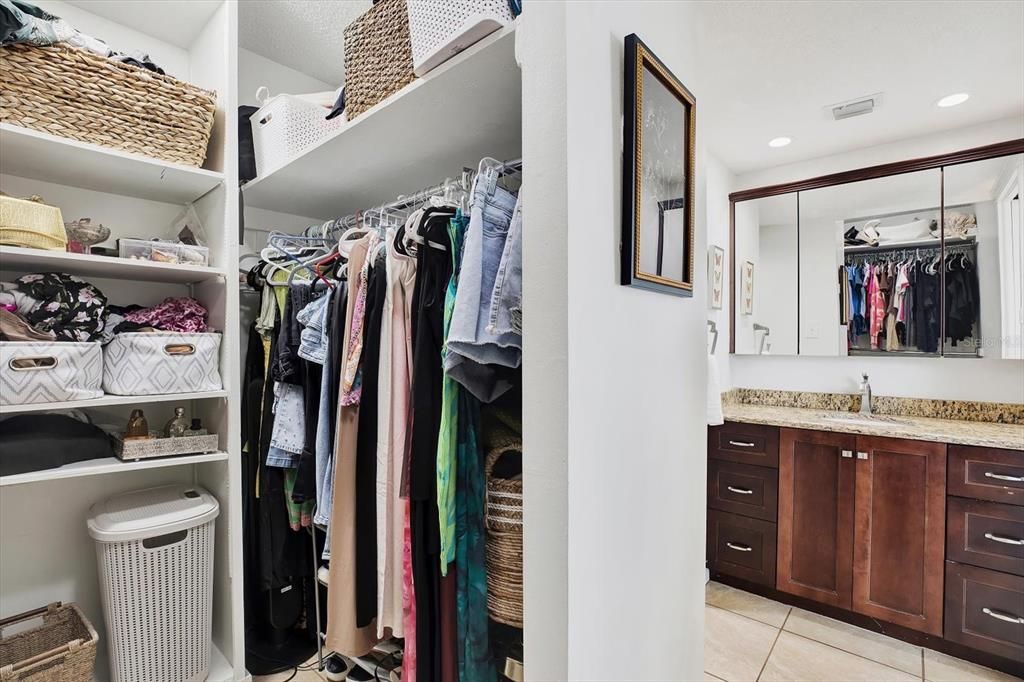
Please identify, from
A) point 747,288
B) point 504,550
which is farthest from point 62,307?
point 747,288

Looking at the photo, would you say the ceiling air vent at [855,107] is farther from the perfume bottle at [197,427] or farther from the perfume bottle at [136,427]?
the perfume bottle at [136,427]

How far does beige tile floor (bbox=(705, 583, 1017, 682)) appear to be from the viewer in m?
1.98

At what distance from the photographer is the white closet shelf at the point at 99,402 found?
1.33m

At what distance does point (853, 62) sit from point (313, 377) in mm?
2364

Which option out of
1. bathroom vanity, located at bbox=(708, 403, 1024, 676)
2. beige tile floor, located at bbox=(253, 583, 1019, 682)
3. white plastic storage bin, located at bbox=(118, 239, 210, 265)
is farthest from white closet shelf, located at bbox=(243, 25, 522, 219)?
bathroom vanity, located at bbox=(708, 403, 1024, 676)

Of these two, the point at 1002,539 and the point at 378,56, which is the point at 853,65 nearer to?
the point at 378,56

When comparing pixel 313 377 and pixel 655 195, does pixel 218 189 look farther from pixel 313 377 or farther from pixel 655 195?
pixel 655 195

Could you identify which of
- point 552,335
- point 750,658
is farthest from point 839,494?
point 552,335

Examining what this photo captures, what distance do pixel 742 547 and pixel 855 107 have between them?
7.38ft

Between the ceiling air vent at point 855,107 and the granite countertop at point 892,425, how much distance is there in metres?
1.49

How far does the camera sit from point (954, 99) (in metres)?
2.19

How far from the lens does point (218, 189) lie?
1.79 m

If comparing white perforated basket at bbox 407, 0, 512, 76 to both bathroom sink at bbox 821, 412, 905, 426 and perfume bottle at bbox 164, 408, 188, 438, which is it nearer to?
perfume bottle at bbox 164, 408, 188, 438

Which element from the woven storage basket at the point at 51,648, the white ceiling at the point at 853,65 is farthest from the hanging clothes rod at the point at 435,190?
the woven storage basket at the point at 51,648
